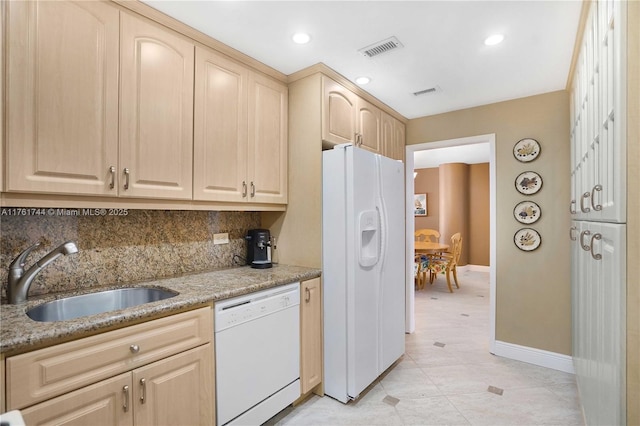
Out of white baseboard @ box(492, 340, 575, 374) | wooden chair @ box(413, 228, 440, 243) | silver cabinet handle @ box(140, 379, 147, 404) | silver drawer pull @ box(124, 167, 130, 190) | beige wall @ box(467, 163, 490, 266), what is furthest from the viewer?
beige wall @ box(467, 163, 490, 266)

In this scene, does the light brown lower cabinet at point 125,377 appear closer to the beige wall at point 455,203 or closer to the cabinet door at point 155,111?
the cabinet door at point 155,111

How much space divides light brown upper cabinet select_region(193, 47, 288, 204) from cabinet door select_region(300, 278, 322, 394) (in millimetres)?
726

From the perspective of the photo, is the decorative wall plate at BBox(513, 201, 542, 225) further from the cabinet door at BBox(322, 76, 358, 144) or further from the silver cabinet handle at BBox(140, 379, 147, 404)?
the silver cabinet handle at BBox(140, 379, 147, 404)

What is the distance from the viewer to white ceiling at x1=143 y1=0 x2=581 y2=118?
1688mm

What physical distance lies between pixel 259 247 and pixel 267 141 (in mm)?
799

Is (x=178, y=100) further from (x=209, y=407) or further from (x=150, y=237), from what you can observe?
(x=209, y=407)

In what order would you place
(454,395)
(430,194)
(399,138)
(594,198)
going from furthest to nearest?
(430,194) < (399,138) < (454,395) < (594,198)

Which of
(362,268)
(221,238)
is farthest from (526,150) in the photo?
(221,238)

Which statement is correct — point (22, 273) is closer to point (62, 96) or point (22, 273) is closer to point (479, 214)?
point (62, 96)

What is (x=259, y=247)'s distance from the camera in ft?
7.97

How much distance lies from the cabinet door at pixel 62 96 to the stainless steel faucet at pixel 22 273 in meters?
0.32

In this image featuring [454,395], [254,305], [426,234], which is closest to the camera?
[254,305]

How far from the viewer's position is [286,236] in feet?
8.30

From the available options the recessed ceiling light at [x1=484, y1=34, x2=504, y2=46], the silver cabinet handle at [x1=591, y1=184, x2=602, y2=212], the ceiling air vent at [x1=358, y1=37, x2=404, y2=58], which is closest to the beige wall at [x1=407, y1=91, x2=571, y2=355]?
the recessed ceiling light at [x1=484, y1=34, x2=504, y2=46]
